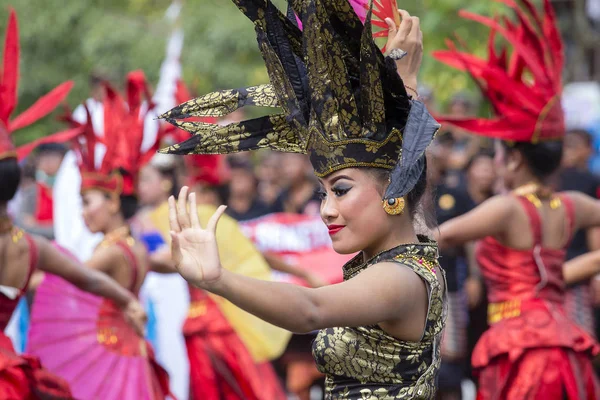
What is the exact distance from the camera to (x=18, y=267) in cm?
460

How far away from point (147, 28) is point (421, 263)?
18.0m

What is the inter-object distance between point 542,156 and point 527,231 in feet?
A: 1.35

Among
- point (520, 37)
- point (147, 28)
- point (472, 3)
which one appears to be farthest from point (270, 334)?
point (147, 28)

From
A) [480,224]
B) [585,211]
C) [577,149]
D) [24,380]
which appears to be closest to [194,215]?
[24,380]

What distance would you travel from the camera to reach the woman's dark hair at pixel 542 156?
502 cm

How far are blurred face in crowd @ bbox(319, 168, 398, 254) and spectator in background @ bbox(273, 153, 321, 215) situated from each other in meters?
5.62

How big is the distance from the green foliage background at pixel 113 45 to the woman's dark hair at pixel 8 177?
14199 millimetres

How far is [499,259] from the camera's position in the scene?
497 cm

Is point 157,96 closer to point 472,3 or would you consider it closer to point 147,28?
point 472,3

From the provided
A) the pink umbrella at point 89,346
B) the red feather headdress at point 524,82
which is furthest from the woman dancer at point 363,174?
the pink umbrella at point 89,346

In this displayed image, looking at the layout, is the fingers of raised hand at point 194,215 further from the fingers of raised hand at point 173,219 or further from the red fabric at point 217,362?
the red fabric at point 217,362

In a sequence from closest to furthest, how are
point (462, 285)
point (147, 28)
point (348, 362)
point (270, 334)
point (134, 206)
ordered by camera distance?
point (348, 362)
point (134, 206)
point (270, 334)
point (462, 285)
point (147, 28)

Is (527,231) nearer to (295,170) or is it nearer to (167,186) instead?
(295,170)

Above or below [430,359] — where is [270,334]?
below
